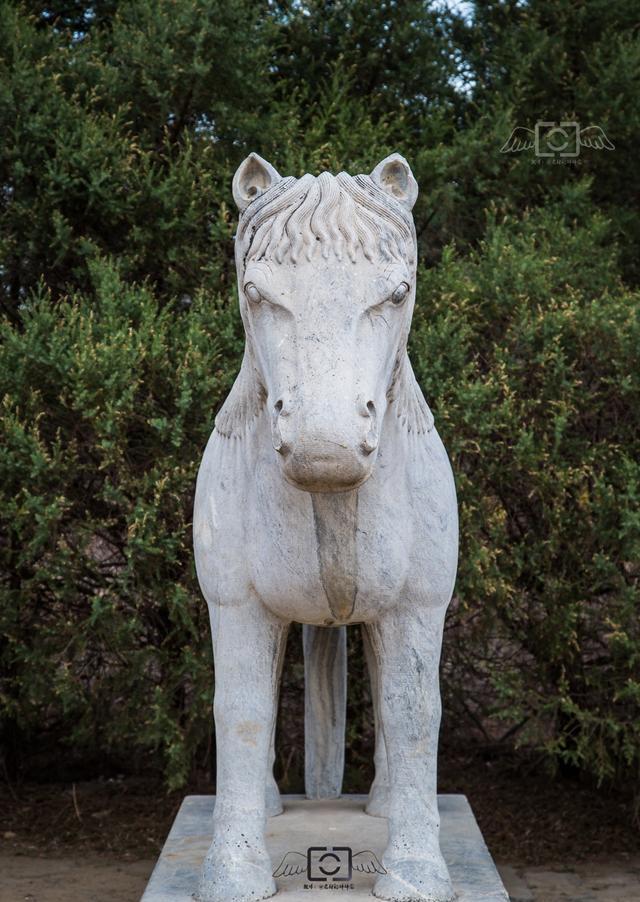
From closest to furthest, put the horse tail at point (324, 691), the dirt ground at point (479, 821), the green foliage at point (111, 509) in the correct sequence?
the horse tail at point (324, 691)
the green foliage at point (111, 509)
the dirt ground at point (479, 821)

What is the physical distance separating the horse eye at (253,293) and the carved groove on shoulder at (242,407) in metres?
0.30

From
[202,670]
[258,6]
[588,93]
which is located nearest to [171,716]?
[202,670]

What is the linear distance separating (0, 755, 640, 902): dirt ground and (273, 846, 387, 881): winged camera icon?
204cm

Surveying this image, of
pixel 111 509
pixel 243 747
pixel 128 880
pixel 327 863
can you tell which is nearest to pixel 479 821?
pixel 128 880

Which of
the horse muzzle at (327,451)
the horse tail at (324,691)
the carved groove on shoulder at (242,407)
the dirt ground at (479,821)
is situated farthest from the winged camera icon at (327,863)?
the dirt ground at (479,821)

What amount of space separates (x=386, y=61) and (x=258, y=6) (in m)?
1.08

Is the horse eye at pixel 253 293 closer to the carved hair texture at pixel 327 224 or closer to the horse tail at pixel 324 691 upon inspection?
the carved hair texture at pixel 327 224

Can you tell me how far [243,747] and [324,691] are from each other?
2.78 ft

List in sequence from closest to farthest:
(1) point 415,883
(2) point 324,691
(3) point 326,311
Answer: (3) point 326,311
(1) point 415,883
(2) point 324,691

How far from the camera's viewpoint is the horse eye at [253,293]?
243cm

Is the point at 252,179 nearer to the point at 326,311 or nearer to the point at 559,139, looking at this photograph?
the point at 326,311

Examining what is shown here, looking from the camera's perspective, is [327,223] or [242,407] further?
[242,407]
